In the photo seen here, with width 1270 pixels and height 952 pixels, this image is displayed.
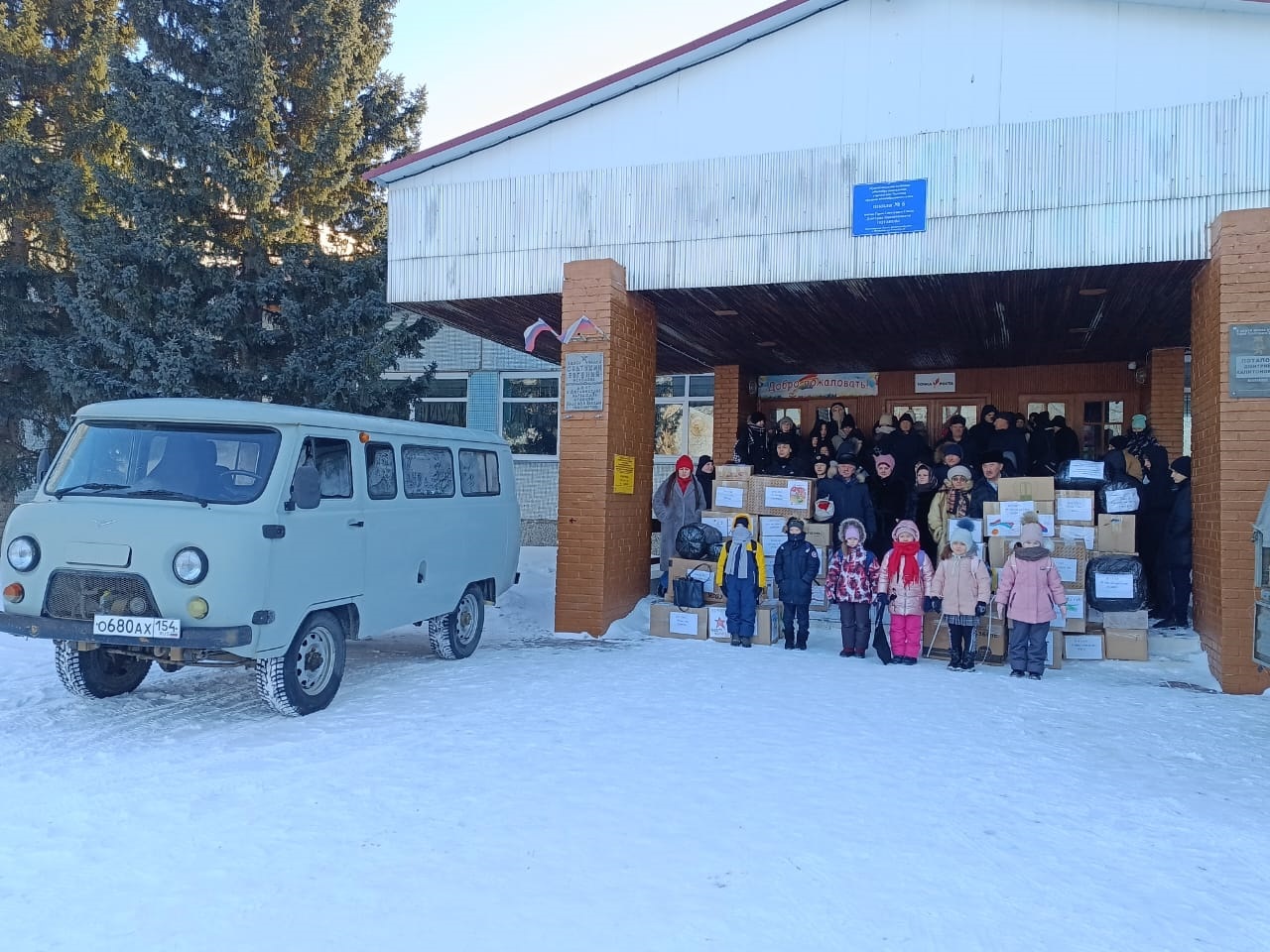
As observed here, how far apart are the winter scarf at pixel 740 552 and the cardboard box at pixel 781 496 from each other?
3.54 ft

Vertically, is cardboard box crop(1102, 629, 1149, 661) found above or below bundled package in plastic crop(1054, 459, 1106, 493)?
below

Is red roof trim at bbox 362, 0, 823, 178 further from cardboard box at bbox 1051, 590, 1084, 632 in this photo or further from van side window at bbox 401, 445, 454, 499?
cardboard box at bbox 1051, 590, 1084, 632

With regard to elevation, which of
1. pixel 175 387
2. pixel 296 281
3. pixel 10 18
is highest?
pixel 10 18

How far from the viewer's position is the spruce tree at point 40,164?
14.2m

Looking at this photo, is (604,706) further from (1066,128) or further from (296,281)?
(296,281)

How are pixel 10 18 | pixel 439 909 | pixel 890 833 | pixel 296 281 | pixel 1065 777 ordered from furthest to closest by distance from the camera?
pixel 10 18 → pixel 296 281 → pixel 1065 777 → pixel 890 833 → pixel 439 909

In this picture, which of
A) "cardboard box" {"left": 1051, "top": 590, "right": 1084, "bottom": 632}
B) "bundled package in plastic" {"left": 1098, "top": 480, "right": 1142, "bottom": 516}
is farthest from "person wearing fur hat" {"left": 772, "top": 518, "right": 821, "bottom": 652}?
"bundled package in plastic" {"left": 1098, "top": 480, "right": 1142, "bottom": 516}

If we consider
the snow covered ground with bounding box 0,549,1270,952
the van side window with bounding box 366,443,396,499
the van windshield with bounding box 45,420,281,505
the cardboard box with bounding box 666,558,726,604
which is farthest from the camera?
the cardboard box with bounding box 666,558,726,604

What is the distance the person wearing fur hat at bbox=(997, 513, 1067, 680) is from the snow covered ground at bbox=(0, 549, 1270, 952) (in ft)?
2.28

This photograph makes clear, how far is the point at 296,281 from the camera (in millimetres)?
13594

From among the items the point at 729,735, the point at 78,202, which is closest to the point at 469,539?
the point at 729,735

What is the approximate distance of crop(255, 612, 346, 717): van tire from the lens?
19.1 ft

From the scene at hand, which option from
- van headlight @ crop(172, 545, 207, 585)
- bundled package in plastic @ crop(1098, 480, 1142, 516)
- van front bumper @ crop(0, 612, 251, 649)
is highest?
bundled package in plastic @ crop(1098, 480, 1142, 516)

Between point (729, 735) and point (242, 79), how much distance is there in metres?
12.3
